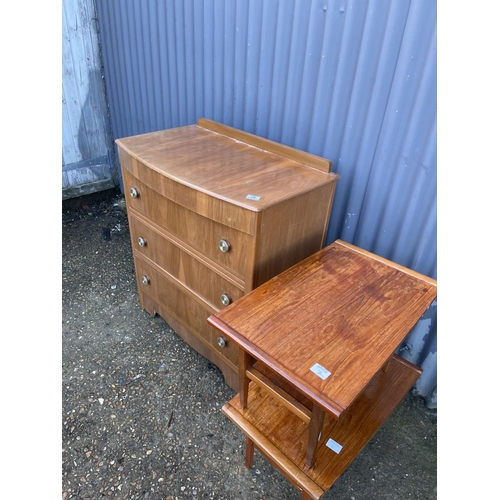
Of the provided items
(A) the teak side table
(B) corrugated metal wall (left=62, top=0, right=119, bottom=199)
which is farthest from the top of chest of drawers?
(B) corrugated metal wall (left=62, top=0, right=119, bottom=199)

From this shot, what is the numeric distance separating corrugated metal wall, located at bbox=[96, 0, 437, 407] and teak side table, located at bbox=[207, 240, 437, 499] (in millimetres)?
298

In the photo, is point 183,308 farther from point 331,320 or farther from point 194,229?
point 331,320

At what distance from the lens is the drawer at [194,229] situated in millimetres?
1506

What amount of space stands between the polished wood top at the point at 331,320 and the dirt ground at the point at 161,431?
2.92ft

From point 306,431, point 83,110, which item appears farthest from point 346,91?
point 83,110

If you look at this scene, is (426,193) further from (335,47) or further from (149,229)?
(149,229)

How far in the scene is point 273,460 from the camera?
4.32ft

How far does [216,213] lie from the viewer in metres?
1.47

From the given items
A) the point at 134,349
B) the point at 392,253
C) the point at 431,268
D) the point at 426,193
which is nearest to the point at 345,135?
the point at 426,193

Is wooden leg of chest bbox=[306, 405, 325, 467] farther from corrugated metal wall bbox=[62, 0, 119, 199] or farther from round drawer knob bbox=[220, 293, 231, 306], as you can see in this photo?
corrugated metal wall bbox=[62, 0, 119, 199]

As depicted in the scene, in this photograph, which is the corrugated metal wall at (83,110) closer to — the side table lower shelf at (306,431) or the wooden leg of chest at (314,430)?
the side table lower shelf at (306,431)

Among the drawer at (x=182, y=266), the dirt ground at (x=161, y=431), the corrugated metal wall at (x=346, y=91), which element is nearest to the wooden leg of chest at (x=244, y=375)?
the drawer at (x=182, y=266)

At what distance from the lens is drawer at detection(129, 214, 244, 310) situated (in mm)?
1702

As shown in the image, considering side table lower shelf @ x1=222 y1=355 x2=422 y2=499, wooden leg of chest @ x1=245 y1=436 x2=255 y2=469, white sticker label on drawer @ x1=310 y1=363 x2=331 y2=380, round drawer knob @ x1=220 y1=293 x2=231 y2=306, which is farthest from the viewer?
round drawer knob @ x1=220 y1=293 x2=231 y2=306
